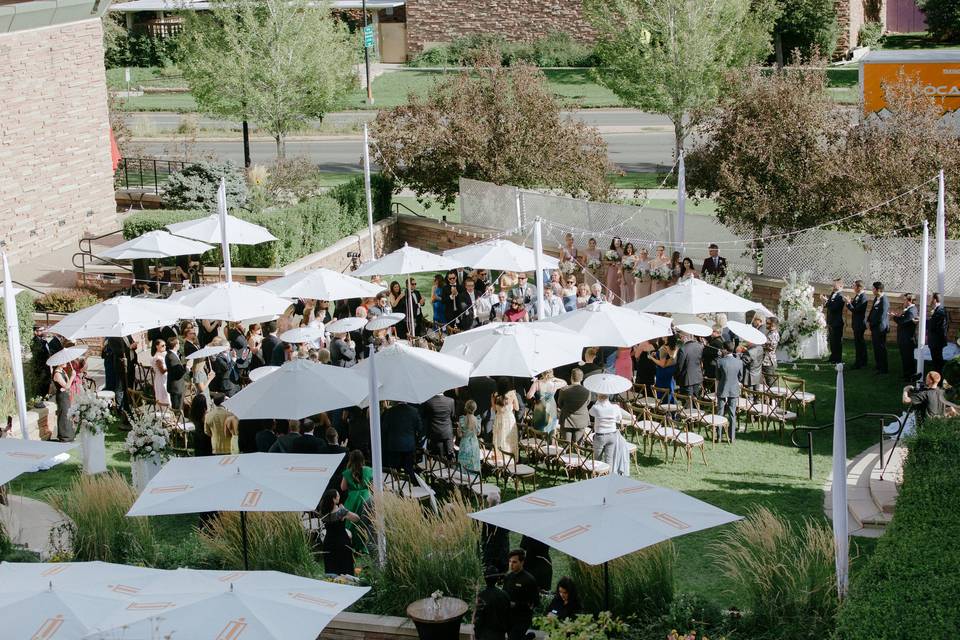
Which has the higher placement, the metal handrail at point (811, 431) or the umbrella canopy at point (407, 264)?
the umbrella canopy at point (407, 264)

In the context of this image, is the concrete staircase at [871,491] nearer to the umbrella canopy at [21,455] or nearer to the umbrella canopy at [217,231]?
→ the umbrella canopy at [21,455]

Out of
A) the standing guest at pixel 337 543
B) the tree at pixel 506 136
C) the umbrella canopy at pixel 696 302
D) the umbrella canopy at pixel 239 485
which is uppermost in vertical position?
the tree at pixel 506 136

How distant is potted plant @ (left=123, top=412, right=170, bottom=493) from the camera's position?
48.2 feet

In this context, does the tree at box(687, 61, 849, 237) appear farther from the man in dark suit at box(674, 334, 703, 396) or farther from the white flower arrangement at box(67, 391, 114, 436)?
the white flower arrangement at box(67, 391, 114, 436)

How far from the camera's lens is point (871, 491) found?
14.3 m

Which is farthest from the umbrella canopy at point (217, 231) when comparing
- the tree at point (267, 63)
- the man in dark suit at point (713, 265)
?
the tree at point (267, 63)

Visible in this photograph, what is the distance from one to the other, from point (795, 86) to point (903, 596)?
15067 millimetres

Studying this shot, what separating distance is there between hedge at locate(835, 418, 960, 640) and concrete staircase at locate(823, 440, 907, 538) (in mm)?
1894

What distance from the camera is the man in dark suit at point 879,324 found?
19.4 metres

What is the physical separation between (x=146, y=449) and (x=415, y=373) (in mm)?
3350

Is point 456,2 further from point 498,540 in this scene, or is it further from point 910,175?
point 498,540

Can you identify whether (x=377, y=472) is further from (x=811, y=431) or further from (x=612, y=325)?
(x=811, y=431)

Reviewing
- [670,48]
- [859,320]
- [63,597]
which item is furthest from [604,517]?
[670,48]

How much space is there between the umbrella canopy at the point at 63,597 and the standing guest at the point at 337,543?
2.41 meters
